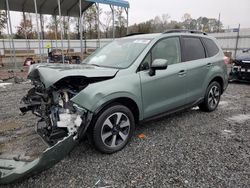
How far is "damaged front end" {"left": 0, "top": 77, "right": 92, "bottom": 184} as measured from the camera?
7.12ft

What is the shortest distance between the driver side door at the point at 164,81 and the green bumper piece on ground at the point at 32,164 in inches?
56.0

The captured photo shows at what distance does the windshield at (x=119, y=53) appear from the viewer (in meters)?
3.34

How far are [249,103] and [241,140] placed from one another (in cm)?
277

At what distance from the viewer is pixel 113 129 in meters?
2.96

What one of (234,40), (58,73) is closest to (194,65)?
(58,73)

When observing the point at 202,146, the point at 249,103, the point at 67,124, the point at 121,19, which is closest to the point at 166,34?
the point at 202,146

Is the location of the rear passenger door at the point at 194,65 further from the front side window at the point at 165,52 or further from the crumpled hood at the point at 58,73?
the crumpled hood at the point at 58,73

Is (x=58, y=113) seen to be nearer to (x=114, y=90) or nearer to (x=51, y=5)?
(x=114, y=90)

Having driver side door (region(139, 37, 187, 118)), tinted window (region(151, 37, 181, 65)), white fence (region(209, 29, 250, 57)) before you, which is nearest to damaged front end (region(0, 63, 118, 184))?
driver side door (region(139, 37, 187, 118))

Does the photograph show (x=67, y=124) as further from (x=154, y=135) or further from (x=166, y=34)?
(x=166, y=34)

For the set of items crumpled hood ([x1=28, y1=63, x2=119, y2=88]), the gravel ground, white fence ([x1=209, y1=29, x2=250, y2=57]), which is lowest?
the gravel ground

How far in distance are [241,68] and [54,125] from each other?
8049 mm

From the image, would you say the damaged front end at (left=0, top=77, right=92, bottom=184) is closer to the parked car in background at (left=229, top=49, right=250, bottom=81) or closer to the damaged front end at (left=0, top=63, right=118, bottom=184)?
the damaged front end at (left=0, top=63, right=118, bottom=184)

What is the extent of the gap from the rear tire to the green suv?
0.96 feet
